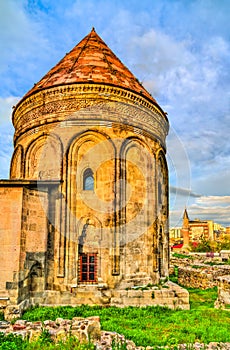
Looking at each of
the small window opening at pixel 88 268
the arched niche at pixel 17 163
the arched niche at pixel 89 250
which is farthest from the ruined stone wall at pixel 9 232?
the arched niche at pixel 17 163

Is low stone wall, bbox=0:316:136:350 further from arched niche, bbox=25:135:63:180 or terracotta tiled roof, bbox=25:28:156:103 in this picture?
terracotta tiled roof, bbox=25:28:156:103

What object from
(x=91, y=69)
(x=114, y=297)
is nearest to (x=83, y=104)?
(x=91, y=69)

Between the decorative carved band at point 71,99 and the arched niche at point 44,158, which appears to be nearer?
the arched niche at point 44,158

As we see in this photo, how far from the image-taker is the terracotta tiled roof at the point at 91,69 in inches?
525

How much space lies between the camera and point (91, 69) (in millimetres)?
13859

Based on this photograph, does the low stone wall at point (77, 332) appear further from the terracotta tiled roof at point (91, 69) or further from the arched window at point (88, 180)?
the terracotta tiled roof at point (91, 69)

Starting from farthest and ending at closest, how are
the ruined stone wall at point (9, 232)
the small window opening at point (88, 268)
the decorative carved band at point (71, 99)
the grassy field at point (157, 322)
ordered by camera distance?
the decorative carved band at point (71, 99), the small window opening at point (88, 268), the ruined stone wall at point (9, 232), the grassy field at point (157, 322)

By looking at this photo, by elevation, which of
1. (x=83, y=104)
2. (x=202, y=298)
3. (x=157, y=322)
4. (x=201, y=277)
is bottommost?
(x=202, y=298)

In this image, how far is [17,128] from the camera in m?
14.9

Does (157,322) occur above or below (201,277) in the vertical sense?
below

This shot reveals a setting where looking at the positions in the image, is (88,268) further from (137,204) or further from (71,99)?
(71,99)

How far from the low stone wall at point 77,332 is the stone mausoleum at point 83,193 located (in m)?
2.88

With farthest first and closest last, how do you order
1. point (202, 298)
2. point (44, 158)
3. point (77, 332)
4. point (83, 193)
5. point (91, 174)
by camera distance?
point (202, 298), point (44, 158), point (91, 174), point (83, 193), point (77, 332)

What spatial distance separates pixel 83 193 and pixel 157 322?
530cm
